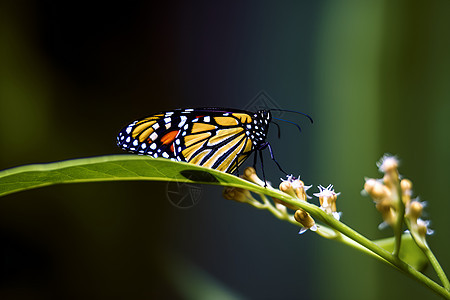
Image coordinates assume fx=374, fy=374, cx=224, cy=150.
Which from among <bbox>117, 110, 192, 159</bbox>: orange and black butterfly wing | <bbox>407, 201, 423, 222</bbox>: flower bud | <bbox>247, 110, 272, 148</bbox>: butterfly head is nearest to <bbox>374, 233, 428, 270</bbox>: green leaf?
<bbox>407, 201, 423, 222</bbox>: flower bud

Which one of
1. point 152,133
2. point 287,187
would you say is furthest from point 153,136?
point 287,187

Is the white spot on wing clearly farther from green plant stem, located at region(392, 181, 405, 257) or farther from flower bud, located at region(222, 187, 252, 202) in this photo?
green plant stem, located at region(392, 181, 405, 257)

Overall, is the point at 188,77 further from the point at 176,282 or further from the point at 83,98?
the point at 176,282

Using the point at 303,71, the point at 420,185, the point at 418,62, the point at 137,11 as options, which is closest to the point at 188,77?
the point at 137,11

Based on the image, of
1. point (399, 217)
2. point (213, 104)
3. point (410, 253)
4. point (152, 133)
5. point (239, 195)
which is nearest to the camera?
point (399, 217)

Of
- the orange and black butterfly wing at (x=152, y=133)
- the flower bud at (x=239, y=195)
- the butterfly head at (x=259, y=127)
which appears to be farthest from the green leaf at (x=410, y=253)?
the orange and black butterfly wing at (x=152, y=133)

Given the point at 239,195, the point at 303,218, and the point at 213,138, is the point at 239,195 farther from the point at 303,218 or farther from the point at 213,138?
the point at 213,138
